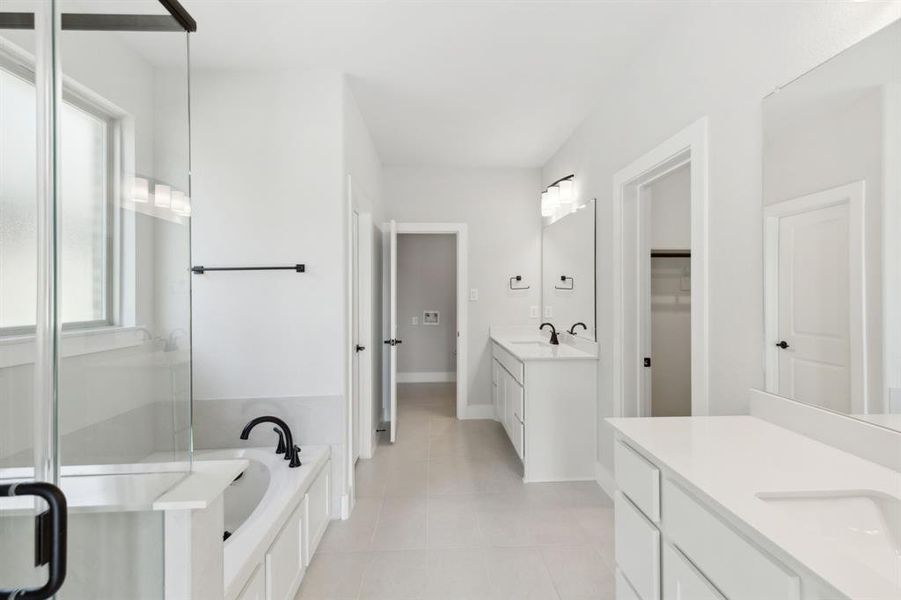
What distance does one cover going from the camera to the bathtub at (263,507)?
1416mm

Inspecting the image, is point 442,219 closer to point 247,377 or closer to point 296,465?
point 247,377

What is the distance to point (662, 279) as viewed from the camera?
3.24m

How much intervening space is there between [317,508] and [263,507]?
486 mm

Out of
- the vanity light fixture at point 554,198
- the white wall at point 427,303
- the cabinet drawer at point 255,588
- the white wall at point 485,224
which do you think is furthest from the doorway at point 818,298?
the white wall at point 427,303

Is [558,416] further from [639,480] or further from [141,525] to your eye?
[141,525]

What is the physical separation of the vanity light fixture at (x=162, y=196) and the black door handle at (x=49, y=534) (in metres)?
0.62

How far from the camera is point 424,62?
2393 mm

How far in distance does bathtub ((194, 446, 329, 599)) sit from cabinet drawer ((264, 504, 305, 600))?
0.01 m


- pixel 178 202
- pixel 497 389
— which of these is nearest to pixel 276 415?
pixel 178 202

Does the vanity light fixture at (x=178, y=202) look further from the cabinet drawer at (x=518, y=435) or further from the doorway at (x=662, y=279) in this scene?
the cabinet drawer at (x=518, y=435)

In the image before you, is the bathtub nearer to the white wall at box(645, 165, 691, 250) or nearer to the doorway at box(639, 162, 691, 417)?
the doorway at box(639, 162, 691, 417)

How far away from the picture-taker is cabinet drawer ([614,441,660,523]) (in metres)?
1.21

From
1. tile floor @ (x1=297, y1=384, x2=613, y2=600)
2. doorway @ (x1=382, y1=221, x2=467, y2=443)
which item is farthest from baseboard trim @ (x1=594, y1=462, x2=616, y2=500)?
doorway @ (x1=382, y1=221, x2=467, y2=443)

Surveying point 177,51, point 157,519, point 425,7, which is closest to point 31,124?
point 177,51
